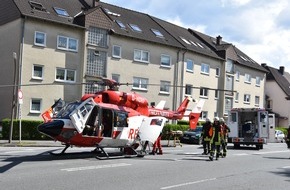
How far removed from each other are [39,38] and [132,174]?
22.2 meters

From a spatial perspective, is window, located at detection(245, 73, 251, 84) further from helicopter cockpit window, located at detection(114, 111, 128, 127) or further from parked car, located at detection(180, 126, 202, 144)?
helicopter cockpit window, located at detection(114, 111, 128, 127)

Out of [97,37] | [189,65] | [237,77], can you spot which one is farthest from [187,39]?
[97,37]

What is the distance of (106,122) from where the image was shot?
15930 mm

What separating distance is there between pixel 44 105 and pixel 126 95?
16.4 m

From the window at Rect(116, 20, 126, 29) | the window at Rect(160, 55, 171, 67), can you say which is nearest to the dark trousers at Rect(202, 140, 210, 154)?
the window at Rect(116, 20, 126, 29)

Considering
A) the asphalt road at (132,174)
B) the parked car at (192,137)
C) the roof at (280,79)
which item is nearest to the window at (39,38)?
the parked car at (192,137)

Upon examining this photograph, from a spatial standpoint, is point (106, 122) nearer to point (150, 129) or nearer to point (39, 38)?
point (150, 129)

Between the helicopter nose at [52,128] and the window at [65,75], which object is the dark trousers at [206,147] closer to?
the helicopter nose at [52,128]

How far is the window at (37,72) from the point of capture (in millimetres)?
31189

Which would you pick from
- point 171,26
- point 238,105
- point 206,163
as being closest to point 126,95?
point 206,163

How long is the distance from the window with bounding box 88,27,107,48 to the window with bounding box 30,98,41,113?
6.64m

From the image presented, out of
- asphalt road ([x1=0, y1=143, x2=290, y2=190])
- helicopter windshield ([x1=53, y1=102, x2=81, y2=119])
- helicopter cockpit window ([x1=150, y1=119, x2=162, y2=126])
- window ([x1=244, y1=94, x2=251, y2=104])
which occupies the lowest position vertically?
asphalt road ([x1=0, y1=143, x2=290, y2=190])

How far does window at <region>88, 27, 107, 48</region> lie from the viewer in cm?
3394

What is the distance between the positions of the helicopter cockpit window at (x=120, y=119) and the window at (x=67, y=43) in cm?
1765
